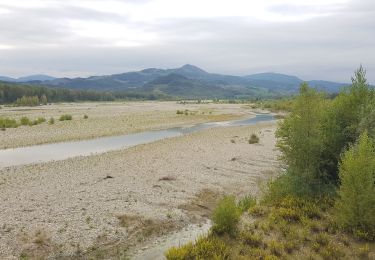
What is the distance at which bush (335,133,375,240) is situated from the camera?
14.9 metres

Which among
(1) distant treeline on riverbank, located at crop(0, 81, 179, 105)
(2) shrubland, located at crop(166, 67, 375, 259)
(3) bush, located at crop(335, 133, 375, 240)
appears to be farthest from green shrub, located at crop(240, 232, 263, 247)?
(1) distant treeline on riverbank, located at crop(0, 81, 179, 105)

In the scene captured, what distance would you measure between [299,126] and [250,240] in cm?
697

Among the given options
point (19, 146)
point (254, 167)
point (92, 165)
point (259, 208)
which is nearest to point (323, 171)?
point (259, 208)

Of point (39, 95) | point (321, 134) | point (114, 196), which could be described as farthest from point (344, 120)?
point (39, 95)

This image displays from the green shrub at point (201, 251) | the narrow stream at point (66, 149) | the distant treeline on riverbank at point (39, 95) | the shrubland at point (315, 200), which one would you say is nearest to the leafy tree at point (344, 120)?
the shrubland at point (315, 200)

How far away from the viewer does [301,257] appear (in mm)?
14219

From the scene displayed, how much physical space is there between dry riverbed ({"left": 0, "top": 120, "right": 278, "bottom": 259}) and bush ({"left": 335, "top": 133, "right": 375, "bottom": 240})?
665cm

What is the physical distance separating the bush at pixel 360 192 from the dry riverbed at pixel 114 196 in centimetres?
665

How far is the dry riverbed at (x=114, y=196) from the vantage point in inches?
600

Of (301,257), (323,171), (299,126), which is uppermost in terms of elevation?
(299,126)

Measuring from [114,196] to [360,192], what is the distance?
12.2 m

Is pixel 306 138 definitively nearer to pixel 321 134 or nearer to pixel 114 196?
pixel 321 134

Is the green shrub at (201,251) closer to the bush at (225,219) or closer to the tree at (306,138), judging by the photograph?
the bush at (225,219)

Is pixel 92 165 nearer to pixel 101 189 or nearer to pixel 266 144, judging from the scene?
pixel 101 189
